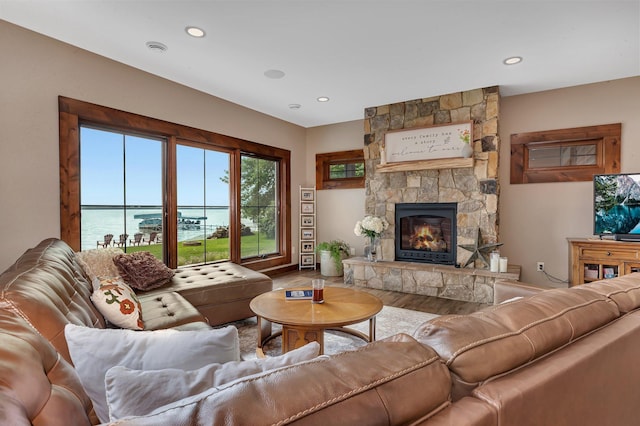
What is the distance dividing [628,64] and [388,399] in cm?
453

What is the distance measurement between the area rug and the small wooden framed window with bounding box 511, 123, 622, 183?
2.45 metres

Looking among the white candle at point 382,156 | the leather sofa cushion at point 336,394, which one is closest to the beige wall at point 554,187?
the white candle at point 382,156

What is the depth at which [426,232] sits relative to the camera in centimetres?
447

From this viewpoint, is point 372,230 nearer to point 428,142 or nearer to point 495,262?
point 428,142

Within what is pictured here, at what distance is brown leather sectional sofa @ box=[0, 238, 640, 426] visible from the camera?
1.53 feet

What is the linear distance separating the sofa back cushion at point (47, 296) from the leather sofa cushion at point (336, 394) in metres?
0.82

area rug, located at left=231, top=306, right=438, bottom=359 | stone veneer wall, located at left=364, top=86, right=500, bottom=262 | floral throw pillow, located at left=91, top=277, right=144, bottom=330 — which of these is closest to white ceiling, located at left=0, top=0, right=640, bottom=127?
stone veneer wall, located at left=364, top=86, right=500, bottom=262

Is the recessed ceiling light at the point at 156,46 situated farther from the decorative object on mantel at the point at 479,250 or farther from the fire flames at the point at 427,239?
the decorative object on mantel at the point at 479,250

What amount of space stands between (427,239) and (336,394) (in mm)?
4265

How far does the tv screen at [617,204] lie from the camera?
10.6 feet

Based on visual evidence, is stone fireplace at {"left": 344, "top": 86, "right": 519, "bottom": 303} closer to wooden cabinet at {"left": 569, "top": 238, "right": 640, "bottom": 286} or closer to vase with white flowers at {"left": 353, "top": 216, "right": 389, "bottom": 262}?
vase with white flowers at {"left": 353, "top": 216, "right": 389, "bottom": 262}

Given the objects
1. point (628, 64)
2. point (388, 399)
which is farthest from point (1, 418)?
point (628, 64)

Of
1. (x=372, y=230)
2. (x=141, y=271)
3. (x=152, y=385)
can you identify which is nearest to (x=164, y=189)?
(x=141, y=271)

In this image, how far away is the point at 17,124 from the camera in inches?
106
